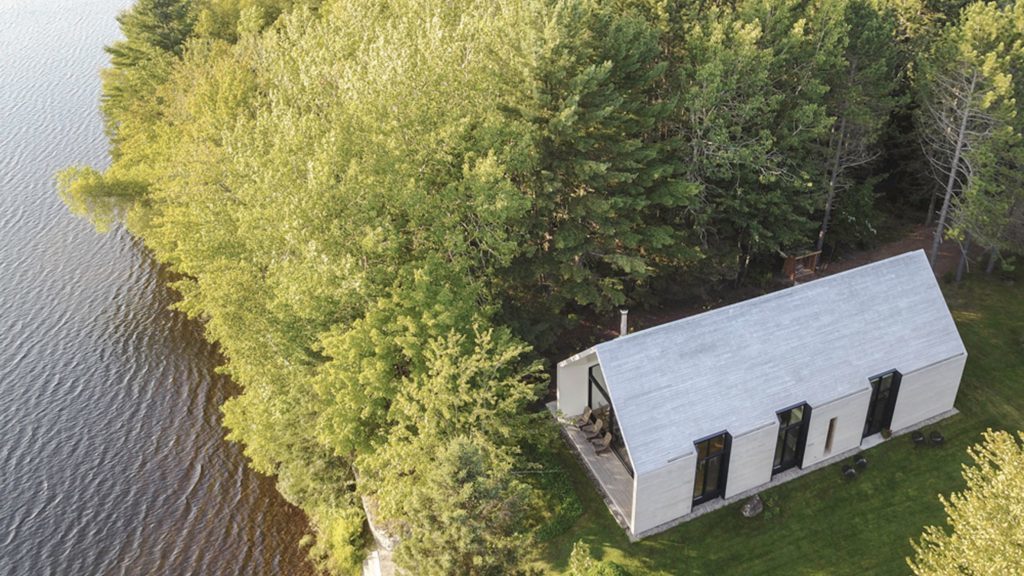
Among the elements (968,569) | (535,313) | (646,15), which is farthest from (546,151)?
(968,569)

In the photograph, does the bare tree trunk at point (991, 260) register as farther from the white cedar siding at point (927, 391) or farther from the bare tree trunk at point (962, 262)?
the white cedar siding at point (927, 391)

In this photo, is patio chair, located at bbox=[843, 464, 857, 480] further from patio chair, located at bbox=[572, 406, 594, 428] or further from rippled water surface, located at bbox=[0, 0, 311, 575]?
rippled water surface, located at bbox=[0, 0, 311, 575]

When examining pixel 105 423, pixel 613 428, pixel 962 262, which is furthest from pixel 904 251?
pixel 105 423

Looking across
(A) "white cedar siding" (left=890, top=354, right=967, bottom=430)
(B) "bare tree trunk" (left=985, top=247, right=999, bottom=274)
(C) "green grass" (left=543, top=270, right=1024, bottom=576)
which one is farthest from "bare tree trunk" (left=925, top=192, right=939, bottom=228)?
(A) "white cedar siding" (left=890, top=354, right=967, bottom=430)

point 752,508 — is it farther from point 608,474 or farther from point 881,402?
point 881,402

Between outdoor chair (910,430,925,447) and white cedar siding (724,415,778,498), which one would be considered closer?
white cedar siding (724,415,778,498)

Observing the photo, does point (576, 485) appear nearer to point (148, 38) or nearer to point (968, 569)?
point (968, 569)

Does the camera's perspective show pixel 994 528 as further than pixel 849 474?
No
